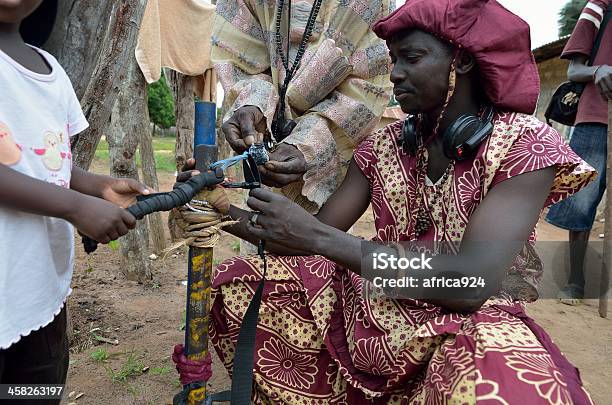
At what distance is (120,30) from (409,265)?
64.8 inches

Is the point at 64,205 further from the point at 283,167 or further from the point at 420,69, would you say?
the point at 420,69

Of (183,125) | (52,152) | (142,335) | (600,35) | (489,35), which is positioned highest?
(489,35)

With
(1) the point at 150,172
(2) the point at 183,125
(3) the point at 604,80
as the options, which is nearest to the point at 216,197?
(3) the point at 604,80

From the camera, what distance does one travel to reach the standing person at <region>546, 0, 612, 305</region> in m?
3.42

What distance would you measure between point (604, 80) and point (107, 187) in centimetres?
326

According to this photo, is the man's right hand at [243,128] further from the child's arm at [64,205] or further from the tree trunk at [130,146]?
the tree trunk at [130,146]

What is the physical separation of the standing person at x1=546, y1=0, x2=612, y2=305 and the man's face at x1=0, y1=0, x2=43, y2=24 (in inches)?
134

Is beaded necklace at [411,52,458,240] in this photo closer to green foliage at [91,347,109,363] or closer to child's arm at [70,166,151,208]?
child's arm at [70,166,151,208]

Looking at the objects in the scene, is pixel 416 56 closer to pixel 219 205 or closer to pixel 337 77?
pixel 337 77

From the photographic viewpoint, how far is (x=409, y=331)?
1.70 metres

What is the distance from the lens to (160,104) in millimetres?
23594

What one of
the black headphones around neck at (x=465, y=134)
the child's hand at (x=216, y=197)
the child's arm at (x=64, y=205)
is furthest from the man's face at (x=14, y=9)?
the black headphones around neck at (x=465, y=134)

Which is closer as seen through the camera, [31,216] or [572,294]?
[31,216]

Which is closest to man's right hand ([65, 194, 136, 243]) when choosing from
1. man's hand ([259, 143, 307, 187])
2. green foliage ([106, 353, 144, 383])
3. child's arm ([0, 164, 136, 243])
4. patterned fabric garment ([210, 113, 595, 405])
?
child's arm ([0, 164, 136, 243])
